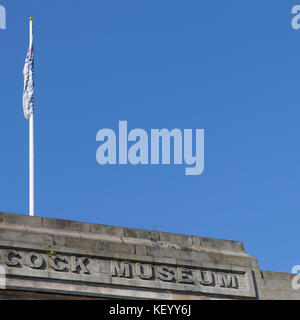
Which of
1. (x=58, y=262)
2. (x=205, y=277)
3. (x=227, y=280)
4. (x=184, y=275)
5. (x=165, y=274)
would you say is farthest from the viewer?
(x=227, y=280)

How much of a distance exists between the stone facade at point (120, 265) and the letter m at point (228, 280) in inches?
1.0

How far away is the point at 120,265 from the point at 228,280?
9.92 ft

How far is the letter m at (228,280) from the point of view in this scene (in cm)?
2323

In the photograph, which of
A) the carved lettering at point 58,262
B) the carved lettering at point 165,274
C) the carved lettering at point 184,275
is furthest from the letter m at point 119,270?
the carved lettering at point 184,275

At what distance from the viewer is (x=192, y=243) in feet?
78.0

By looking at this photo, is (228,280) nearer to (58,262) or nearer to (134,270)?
(134,270)

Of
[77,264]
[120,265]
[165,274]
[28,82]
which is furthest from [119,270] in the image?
[28,82]

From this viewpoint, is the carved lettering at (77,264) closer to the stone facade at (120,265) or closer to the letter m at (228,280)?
the stone facade at (120,265)

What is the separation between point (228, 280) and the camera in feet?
76.6

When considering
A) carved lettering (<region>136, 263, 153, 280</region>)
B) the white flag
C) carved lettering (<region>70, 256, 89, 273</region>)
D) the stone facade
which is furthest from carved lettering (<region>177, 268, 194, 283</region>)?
the white flag
